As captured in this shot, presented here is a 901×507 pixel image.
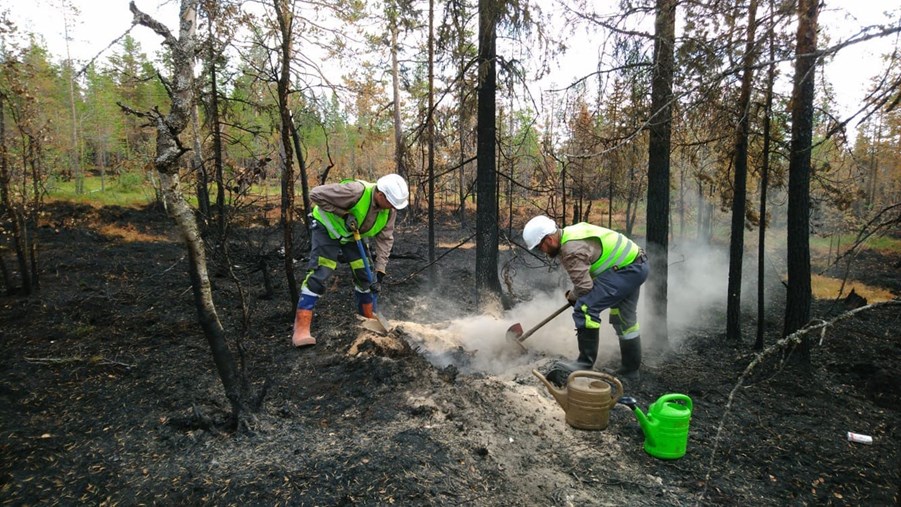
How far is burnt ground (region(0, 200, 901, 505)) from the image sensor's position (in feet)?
10.2

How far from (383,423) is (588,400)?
179 centimetres

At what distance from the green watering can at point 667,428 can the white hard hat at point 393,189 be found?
350 cm

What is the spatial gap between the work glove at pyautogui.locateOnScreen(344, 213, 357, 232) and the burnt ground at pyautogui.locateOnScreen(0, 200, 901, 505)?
143cm

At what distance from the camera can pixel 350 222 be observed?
5.74 metres

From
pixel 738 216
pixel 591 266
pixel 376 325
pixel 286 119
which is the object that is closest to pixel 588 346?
pixel 591 266

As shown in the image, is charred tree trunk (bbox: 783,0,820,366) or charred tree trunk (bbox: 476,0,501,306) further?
charred tree trunk (bbox: 476,0,501,306)

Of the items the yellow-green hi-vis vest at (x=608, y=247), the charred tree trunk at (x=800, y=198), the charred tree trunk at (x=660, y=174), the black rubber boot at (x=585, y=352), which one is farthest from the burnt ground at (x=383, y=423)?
the yellow-green hi-vis vest at (x=608, y=247)

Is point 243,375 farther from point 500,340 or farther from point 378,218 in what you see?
point 500,340

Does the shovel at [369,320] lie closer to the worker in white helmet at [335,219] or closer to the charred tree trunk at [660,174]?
the worker in white helmet at [335,219]

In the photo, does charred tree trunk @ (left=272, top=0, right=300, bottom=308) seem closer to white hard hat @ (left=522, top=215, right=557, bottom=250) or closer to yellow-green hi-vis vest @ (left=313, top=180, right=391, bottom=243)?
yellow-green hi-vis vest @ (left=313, top=180, right=391, bottom=243)

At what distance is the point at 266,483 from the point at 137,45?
152 feet

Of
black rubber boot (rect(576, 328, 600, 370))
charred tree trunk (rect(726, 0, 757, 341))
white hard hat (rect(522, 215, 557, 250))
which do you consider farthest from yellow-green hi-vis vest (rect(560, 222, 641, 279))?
charred tree trunk (rect(726, 0, 757, 341))

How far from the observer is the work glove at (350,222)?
18.8 feet

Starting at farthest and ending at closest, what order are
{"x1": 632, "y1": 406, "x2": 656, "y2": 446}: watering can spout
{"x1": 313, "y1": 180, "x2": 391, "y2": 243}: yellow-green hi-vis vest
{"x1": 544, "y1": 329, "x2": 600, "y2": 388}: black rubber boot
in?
{"x1": 313, "y1": 180, "x2": 391, "y2": 243}: yellow-green hi-vis vest → {"x1": 544, "y1": 329, "x2": 600, "y2": 388}: black rubber boot → {"x1": 632, "y1": 406, "x2": 656, "y2": 446}: watering can spout
